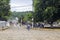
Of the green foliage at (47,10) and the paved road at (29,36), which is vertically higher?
the green foliage at (47,10)

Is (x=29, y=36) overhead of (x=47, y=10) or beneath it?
beneath

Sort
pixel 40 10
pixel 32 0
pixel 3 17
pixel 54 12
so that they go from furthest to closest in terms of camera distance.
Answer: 1. pixel 3 17
2. pixel 32 0
3. pixel 40 10
4. pixel 54 12

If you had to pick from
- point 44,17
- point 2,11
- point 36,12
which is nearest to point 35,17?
point 36,12

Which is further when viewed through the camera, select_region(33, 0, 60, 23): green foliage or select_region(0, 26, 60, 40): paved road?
select_region(33, 0, 60, 23): green foliage

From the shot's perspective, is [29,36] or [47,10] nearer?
[29,36]

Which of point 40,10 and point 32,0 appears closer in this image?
point 40,10

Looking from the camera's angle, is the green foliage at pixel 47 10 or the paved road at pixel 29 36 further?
the green foliage at pixel 47 10

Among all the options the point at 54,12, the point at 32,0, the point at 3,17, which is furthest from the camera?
the point at 3,17

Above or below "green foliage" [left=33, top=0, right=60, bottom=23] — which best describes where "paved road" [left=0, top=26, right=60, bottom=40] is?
below

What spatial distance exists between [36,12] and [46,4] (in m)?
4.54

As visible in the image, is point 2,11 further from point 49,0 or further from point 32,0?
point 49,0

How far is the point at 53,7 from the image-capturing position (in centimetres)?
5041

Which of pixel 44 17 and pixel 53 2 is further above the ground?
pixel 53 2

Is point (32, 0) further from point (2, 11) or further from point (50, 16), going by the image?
point (50, 16)
